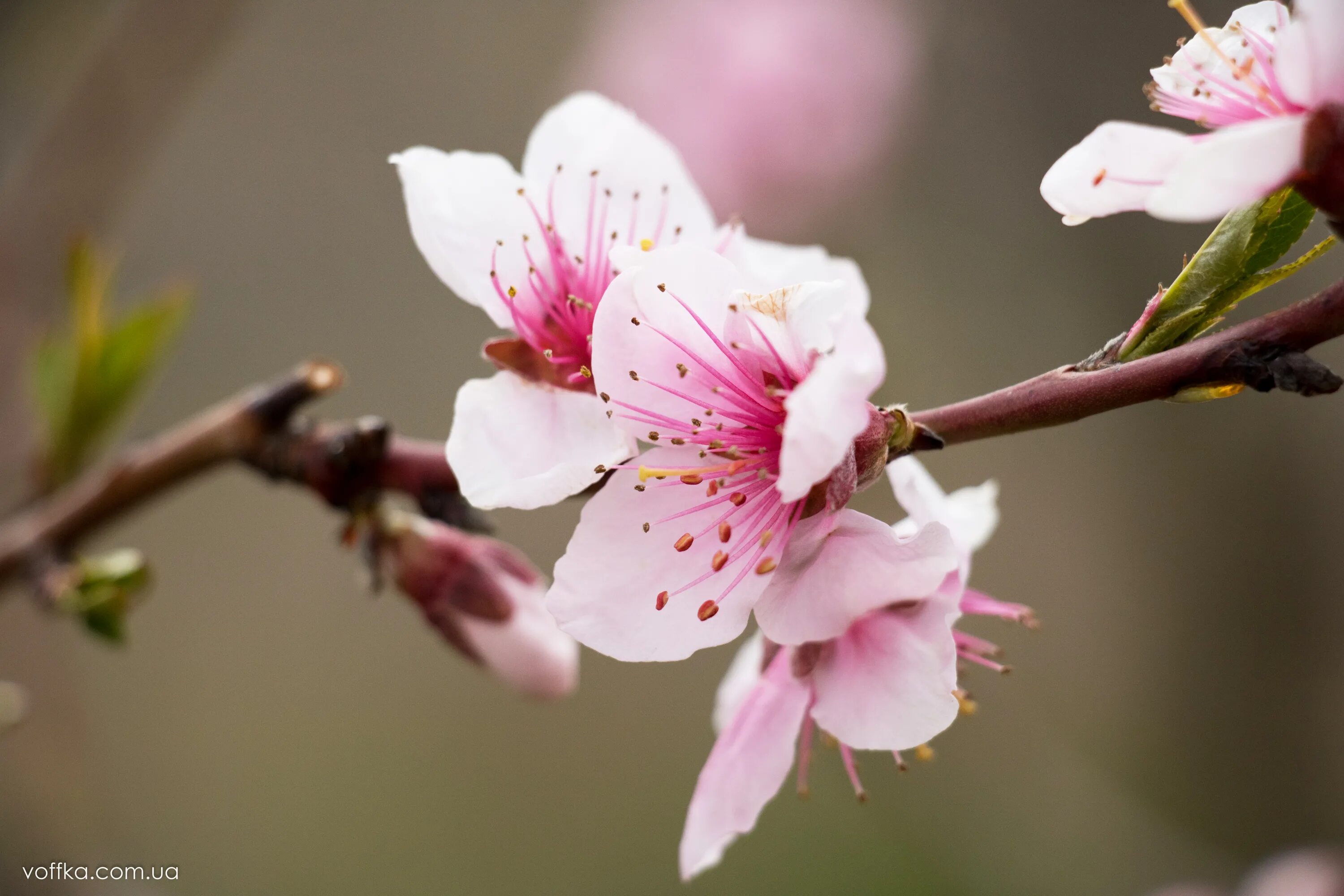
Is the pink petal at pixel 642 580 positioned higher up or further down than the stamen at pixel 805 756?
higher up

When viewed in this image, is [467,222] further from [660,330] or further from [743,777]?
[743,777]

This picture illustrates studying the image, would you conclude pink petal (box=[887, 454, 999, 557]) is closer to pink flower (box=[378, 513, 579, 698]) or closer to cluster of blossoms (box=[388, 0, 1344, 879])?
cluster of blossoms (box=[388, 0, 1344, 879])

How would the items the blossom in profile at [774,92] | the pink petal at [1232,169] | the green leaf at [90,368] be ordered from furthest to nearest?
the blossom in profile at [774,92] < the green leaf at [90,368] < the pink petal at [1232,169]

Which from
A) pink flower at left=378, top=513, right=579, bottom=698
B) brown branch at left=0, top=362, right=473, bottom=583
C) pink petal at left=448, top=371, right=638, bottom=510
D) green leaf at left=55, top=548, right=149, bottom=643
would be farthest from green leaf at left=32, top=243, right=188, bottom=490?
pink petal at left=448, top=371, right=638, bottom=510

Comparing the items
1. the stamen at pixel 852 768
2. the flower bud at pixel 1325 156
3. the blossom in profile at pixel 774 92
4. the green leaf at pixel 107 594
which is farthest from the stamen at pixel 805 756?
the blossom in profile at pixel 774 92

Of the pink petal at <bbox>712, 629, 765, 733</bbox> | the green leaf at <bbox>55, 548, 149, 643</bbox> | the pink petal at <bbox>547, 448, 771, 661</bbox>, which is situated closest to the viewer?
the pink petal at <bbox>547, 448, 771, 661</bbox>

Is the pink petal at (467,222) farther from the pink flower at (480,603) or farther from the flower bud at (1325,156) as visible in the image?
the flower bud at (1325,156)

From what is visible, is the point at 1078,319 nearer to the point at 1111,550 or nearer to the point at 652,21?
the point at 1111,550
